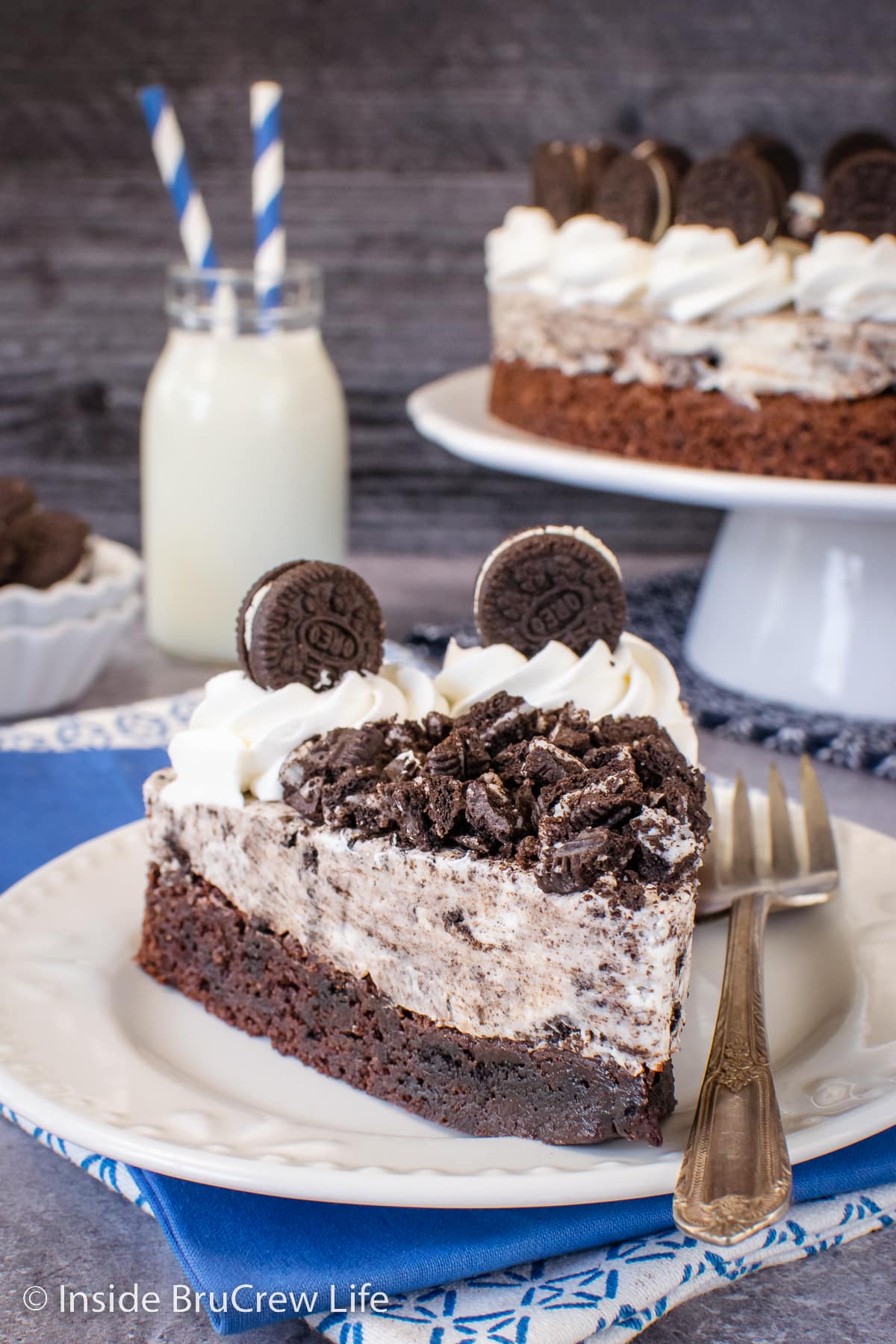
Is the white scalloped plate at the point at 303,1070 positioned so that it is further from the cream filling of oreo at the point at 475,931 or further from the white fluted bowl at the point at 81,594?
the white fluted bowl at the point at 81,594

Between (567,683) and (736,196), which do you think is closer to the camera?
(567,683)

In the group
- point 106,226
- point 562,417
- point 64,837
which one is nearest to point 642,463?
point 562,417

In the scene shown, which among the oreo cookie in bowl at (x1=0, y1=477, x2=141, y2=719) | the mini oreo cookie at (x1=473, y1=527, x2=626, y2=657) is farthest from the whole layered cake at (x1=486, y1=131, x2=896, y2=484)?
the oreo cookie in bowl at (x1=0, y1=477, x2=141, y2=719)

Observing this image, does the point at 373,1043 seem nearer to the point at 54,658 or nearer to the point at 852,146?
the point at 54,658

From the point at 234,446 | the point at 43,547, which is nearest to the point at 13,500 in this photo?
the point at 43,547

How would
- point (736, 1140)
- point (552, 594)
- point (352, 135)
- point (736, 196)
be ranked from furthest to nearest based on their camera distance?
point (352, 135) < point (736, 196) < point (552, 594) < point (736, 1140)

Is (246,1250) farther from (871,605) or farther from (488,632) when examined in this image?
(871,605)
